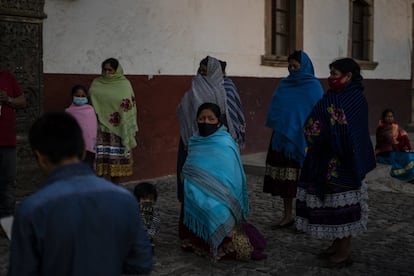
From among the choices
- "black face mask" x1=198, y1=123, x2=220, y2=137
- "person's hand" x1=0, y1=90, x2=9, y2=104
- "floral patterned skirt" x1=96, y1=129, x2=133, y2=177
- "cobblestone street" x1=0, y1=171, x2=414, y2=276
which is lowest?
"cobblestone street" x1=0, y1=171, x2=414, y2=276

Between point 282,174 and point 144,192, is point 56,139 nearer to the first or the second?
point 144,192

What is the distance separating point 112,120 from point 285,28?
560cm

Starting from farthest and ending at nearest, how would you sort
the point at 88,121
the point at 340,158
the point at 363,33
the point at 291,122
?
the point at 363,33
the point at 88,121
the point at 291,122
the point at 340,158

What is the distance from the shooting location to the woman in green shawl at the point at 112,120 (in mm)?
6874

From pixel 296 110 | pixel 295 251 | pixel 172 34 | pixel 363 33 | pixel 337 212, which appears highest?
pixel 363 33

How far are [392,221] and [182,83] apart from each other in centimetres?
396

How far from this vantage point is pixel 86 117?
6.64 metres

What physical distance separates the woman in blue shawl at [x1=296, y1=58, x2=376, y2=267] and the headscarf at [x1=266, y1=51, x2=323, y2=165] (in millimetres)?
1066

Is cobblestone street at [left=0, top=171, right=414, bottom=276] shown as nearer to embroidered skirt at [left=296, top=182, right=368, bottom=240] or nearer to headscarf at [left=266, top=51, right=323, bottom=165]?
embroidered skirt at [left=296, top=182, right=368, bottom=240]

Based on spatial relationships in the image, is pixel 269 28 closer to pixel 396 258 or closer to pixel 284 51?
pixel 284 51

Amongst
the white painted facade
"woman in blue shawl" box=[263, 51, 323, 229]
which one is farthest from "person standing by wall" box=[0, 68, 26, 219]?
"woman in blue shawl" box=[263, 51, 323, 229]

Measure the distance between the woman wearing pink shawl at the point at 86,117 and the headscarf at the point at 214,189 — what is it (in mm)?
1992

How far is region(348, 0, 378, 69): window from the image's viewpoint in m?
13.7

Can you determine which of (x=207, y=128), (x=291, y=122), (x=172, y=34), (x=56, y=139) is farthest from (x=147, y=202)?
(x=172, y=34)
